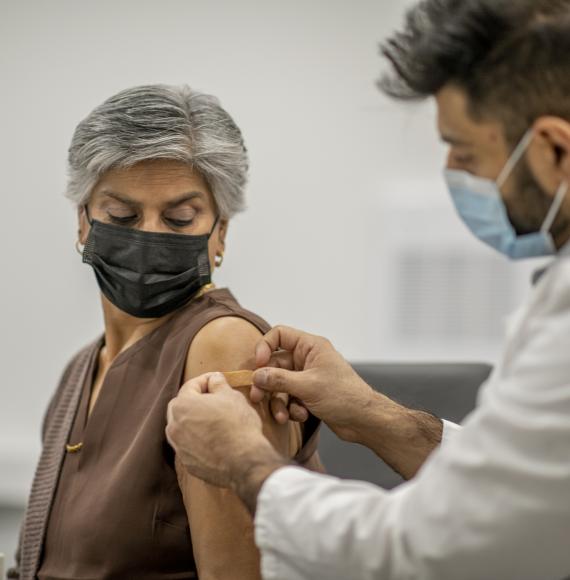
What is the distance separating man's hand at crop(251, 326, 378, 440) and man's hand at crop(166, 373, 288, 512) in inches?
9.2

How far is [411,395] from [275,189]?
1.11 m

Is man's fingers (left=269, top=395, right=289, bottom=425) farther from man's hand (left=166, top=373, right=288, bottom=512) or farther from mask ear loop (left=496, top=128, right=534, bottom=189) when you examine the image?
mask ear loop (left=496, top=128, right=534, bottom=189)

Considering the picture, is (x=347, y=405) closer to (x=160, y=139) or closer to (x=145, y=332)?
(x=145, y=332)

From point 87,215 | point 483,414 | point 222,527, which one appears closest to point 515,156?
point 483,414

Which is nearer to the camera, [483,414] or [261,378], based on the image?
[483,414]

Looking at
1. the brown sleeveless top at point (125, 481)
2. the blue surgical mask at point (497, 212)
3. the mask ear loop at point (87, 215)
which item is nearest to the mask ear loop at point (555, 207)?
the blue surgical mask at point (497, 212)

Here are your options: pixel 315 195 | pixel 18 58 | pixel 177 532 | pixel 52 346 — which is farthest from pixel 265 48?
pixel 177 532

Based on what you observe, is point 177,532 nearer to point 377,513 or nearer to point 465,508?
point 377,513

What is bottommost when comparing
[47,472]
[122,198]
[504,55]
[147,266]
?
[47,472]

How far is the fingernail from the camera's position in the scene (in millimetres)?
1572

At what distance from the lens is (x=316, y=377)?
1669mm

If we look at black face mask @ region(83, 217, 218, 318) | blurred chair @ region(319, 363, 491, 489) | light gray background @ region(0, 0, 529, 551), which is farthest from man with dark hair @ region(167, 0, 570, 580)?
light gray background @ region(0, 0, 529, 551)

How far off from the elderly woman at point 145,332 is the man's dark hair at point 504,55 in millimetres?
675

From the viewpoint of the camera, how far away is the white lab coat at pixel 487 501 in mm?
1047
